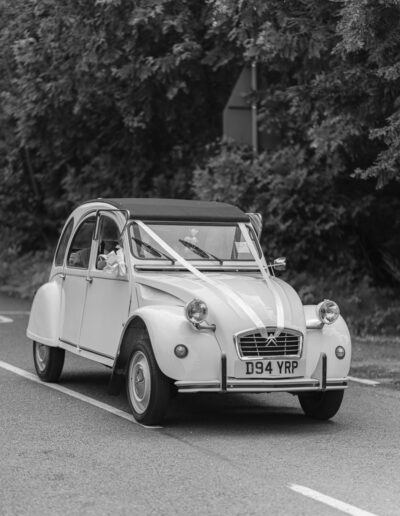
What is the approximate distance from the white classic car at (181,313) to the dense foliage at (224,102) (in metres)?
3.82

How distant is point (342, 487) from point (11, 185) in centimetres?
2476

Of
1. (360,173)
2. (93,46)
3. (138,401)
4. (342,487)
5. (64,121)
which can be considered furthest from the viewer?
(64,121)

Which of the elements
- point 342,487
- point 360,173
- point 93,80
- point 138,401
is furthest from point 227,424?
point 93,80

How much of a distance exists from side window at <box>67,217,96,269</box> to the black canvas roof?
391mm

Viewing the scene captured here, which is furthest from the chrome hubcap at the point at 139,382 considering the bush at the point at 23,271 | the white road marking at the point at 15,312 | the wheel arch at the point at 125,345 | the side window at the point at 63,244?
the bush at the point at 23,271

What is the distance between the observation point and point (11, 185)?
30.5 m

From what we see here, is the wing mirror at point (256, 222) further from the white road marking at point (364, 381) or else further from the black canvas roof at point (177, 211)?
the white road marking at point (364, 381)

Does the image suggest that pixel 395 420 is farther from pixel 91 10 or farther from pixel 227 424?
pixel 91 10

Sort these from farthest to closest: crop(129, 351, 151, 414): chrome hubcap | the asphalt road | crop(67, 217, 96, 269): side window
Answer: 1. crop(67, 217, 96, 269): side window
2. crop(129, 351, 151, 414): chrome hubcap
3. the asphalt road

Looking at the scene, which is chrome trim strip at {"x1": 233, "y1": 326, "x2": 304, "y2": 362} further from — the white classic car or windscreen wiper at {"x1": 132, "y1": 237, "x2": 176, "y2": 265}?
windscreen wiper at {"x1": 132, "y1": 237, "x2": 176, "y2": 265}

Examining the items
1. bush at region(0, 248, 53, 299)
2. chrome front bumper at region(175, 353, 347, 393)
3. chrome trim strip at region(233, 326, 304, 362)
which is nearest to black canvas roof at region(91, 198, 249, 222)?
chrome trim strip at region(233, 326, 304, 362)

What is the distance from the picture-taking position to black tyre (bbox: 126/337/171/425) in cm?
863

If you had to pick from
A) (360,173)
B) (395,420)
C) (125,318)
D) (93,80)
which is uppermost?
(93,80)

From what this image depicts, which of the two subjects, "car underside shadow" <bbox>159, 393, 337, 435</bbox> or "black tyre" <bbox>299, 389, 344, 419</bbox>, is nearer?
"car underside shadow" <bbox>159, 393, 337, 435</bbox>
